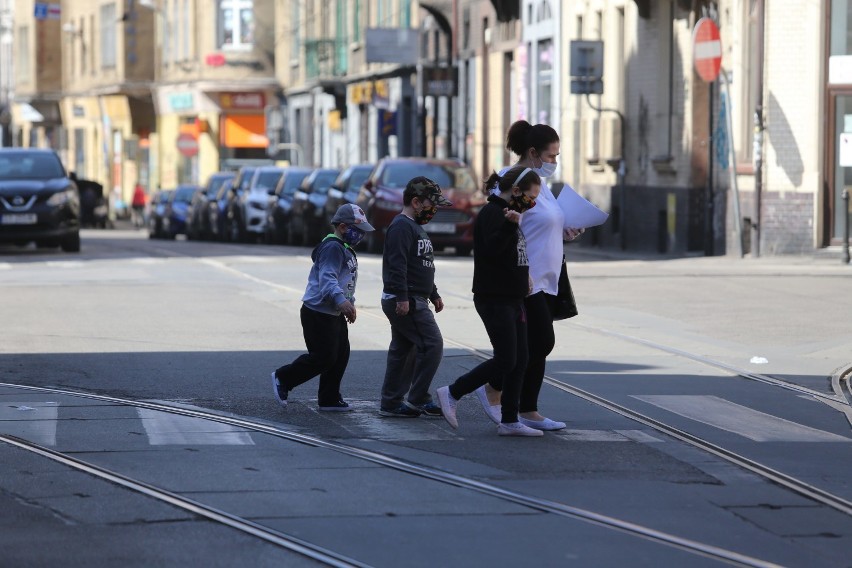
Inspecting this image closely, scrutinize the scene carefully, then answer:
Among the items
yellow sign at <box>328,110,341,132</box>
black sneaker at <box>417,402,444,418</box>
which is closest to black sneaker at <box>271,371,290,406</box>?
black sneaker at <box>417,402,444,418</box>

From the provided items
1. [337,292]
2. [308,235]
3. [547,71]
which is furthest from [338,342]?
[547,71]

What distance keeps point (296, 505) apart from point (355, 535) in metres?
0.70

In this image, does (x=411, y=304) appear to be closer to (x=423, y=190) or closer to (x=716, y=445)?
(x=423, y=190)

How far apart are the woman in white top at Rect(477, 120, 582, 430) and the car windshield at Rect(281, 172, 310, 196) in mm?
28857

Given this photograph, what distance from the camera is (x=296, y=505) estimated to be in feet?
26.1

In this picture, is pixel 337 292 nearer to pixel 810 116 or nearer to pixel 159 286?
pixel 159 286

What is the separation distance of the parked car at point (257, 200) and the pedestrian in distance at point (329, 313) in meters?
29.2

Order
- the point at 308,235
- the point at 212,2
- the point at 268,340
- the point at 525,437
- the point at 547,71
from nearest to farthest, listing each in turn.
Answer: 1. the point at 525,437
2. the point at 268,340
3. the point at 308,235
4. the point at 547,71
5. the point at 212,2

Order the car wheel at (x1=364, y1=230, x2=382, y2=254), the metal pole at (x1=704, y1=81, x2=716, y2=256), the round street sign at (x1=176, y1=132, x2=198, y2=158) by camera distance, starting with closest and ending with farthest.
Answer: the metal pole at (x1=704, y1=81, x2=716, y2=256) < the car wheel at (x1=364, y1=230, x2=382, y2=254) < the round street sign at (x1=176, y1=132, x2=198, y2=158)

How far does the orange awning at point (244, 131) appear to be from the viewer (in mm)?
65750

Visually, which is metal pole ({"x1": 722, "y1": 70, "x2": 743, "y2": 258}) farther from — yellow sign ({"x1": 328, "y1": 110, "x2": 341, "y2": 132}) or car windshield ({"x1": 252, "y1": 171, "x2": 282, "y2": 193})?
yellow sign ({"x1": 328, "y1": 110, "x2": 341, "y2": 132})

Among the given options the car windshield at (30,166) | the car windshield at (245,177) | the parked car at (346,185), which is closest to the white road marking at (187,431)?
the car windshield at (30,166)

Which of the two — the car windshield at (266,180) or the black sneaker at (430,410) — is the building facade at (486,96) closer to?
the car windshield at (266,180)

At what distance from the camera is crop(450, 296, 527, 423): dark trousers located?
32.8 ft
